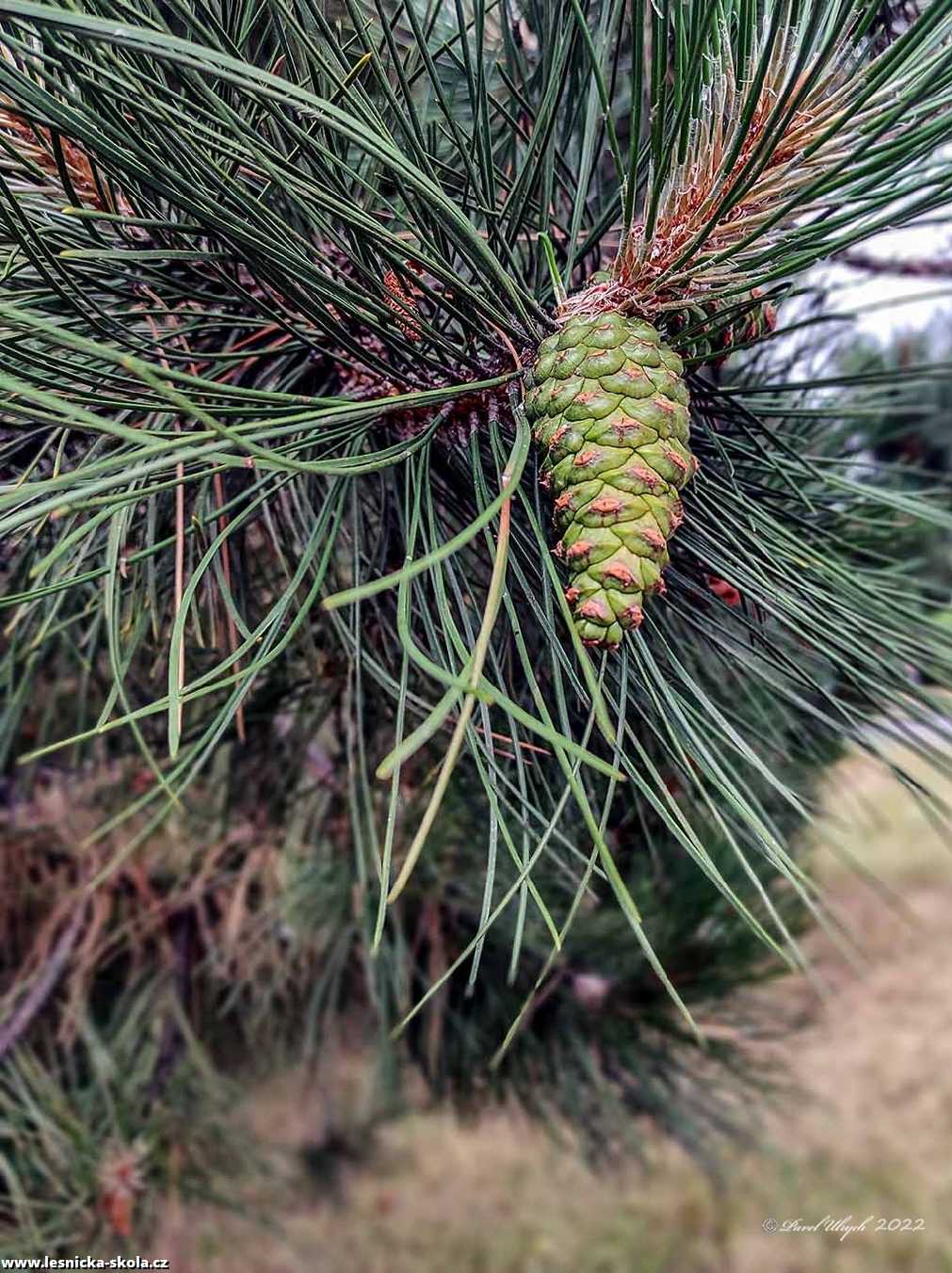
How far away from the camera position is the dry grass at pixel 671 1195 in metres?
1.03

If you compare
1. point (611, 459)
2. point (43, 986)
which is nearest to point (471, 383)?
point (611, 459)

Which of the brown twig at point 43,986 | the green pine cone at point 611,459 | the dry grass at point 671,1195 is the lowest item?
the dry grass at point 671,1195

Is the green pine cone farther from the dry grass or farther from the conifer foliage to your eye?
the dry grass

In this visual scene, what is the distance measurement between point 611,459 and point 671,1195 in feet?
4.11

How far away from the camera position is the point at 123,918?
564mm

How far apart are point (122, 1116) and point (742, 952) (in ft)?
1.18

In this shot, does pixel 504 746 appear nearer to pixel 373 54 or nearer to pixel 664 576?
pixel 664 576

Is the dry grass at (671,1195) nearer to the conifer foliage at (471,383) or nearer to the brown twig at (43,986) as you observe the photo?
the brown twig at (43,986)

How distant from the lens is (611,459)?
0.60ft

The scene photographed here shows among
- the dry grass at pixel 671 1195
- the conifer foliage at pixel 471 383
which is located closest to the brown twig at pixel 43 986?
the conifer foliage at pixel 471 383

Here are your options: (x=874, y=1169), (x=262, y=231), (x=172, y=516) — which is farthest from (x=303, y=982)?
(x=874, y=1169)

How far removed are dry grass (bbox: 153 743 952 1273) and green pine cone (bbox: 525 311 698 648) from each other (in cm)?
75

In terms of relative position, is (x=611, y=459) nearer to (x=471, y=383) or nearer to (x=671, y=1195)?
(x=471, y=383)

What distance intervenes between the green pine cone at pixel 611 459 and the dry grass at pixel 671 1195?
2.46ft
